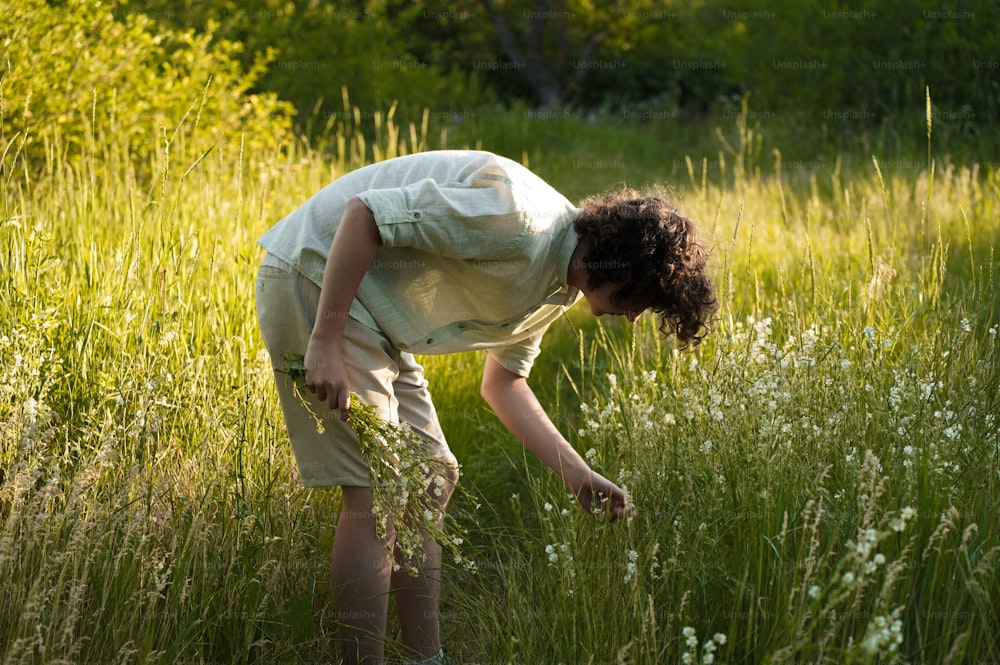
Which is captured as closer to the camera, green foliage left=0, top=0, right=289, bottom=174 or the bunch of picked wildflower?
the bunch of picked wildflower

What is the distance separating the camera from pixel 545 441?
2.92 m

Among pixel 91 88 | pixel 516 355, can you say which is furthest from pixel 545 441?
pixel 91 88

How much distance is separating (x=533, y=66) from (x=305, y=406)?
653 inches

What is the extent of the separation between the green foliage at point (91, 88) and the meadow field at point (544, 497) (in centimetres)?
103

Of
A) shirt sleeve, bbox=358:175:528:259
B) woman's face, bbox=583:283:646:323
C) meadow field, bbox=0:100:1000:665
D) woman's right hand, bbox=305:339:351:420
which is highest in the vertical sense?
shirt sleeve, bbox=358:175:528:259

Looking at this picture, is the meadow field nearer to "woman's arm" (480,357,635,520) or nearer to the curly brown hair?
"woman's arm" (480,357,635,520)

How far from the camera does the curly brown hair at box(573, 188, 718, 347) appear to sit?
8.07ft

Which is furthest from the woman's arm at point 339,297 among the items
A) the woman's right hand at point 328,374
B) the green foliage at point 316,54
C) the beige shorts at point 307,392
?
the green foliage at point 316,54

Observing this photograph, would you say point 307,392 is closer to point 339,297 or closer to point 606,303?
point 339,297

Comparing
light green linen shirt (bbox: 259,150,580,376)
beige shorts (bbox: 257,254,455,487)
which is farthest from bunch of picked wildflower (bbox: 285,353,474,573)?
light green linen shirt (bbox: 259,150,580,376)

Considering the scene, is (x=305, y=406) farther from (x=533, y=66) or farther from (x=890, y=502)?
(x=533, y=66)

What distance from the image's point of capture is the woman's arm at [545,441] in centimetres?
279

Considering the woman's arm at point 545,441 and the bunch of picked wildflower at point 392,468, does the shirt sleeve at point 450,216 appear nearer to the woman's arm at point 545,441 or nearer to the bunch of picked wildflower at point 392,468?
the bunch of picked wildflower at point 392,468

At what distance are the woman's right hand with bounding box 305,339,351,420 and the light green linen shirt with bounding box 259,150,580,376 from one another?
6.9 inches
